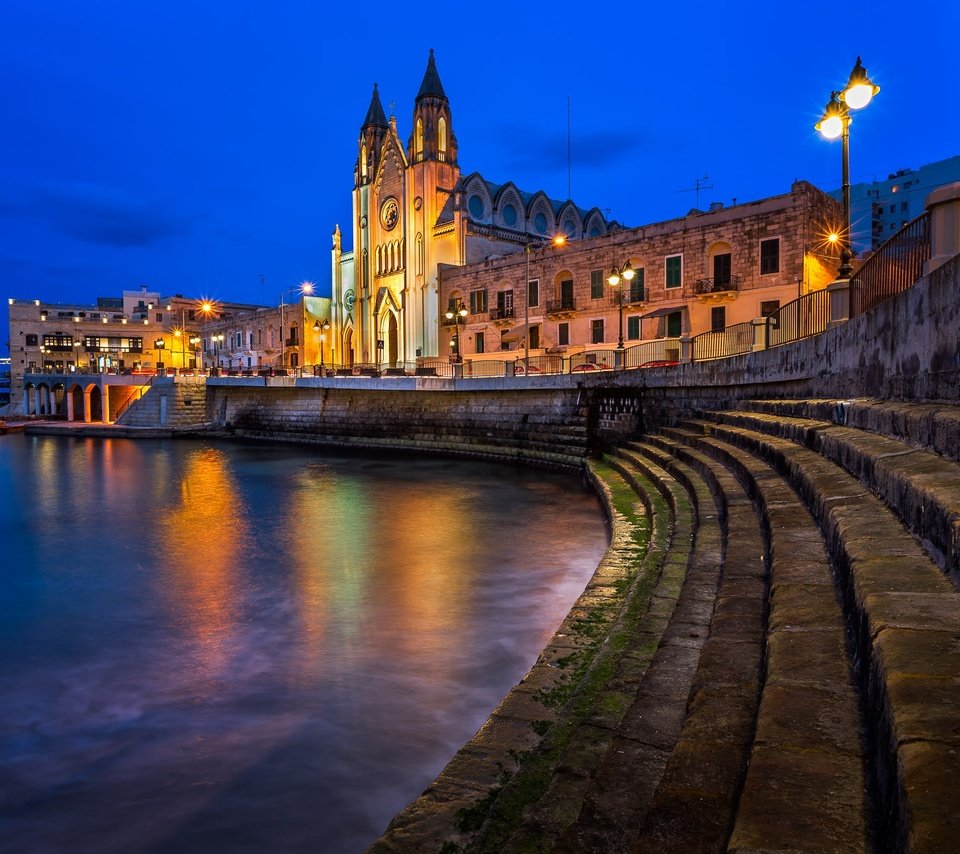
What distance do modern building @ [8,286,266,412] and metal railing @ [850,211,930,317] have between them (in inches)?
2841

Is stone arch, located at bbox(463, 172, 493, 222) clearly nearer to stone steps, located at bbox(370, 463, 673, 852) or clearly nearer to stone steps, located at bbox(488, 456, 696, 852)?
stone steps, located at bbox(488, 456, 696, 852)

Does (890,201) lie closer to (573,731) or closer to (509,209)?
(509,209)

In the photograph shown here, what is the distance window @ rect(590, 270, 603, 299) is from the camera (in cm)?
3459

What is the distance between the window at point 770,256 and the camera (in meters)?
28.2

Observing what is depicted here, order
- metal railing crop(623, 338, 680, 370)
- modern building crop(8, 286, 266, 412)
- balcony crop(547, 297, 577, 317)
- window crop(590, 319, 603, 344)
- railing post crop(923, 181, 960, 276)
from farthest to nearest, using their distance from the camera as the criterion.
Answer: modern building crop(8, 286, 266, 412)
balcony crop(547, 297, 577, 317)
window crop(590, 319, 603, 344)
metal railing crop(623, 338, 680, 370)
railing post crop(923, 181, 960, 276)

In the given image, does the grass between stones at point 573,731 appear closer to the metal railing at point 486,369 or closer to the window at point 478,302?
the metal railing at point 486,369

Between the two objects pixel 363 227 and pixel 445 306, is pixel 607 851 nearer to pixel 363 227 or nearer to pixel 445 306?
pixel 445 306

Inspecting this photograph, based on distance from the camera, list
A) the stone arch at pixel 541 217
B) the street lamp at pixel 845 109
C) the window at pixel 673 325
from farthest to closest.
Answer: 1. the stone arch at pixel 541 217
2. the window at pixel 673 325
3. the street lamp at pixel 845 109

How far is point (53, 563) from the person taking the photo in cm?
1189

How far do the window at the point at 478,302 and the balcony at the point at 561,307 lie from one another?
18.1 ft

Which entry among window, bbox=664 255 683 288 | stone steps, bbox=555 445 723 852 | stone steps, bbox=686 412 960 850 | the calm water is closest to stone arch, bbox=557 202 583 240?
window, bbox=664 255 683 288

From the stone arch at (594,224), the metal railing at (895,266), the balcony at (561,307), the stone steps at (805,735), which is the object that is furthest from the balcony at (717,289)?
the stone steps at (805,735)

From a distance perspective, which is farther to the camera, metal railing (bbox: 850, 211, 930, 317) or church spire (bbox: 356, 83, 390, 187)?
church spire (bbox: 356, 83, 390, 187)

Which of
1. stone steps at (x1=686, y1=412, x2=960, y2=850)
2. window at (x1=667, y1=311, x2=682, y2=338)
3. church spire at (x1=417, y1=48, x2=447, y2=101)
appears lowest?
stone steps at (x1=686, y1=412, x2=960, y2=850)
